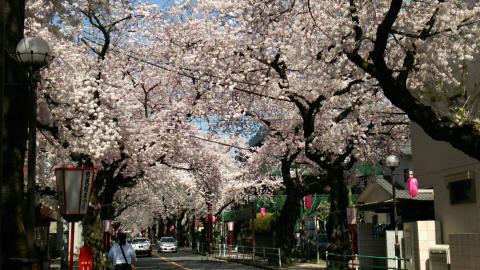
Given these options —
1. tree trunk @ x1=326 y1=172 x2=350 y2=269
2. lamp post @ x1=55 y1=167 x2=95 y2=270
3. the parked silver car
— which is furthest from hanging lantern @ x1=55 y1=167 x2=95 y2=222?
the parked silver car

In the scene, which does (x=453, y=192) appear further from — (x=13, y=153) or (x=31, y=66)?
(x=31, y=66)

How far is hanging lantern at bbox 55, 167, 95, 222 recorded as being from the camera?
10.2m

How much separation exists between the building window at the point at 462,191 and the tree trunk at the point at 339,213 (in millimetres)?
4902

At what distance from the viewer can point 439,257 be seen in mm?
17781

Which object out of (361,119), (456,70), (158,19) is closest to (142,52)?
(158,19)

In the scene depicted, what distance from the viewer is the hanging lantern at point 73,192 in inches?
400

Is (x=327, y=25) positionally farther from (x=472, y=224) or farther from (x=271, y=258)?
(x=271, y=258)

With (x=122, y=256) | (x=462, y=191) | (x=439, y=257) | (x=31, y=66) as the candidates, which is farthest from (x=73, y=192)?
(x=462, y=191)

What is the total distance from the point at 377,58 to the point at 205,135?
75.1 feet

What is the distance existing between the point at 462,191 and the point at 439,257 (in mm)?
2131

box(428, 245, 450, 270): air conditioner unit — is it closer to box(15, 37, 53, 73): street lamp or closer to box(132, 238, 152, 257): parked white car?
box(15, 37, 53, 73): street lamp

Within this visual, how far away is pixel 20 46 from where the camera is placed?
10133 mm

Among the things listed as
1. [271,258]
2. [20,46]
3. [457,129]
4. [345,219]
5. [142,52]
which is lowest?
[271,258]

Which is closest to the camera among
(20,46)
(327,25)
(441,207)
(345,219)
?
(20,46)
